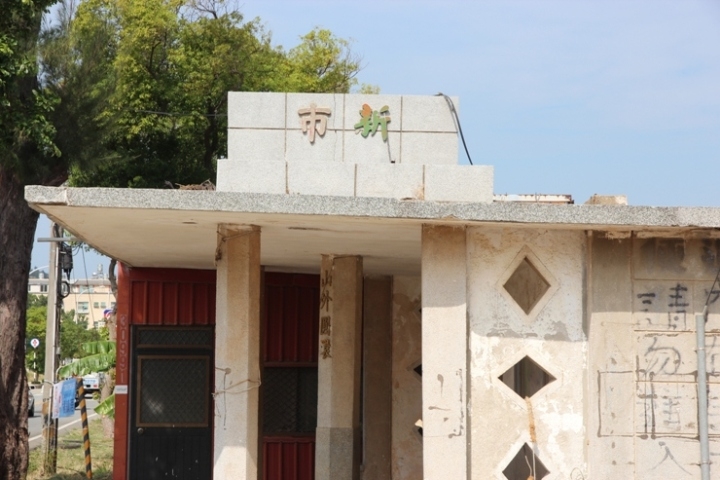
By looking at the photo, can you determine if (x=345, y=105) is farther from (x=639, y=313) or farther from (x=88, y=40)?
(x=88, y=40)

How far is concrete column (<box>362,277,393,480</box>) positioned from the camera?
15.0m

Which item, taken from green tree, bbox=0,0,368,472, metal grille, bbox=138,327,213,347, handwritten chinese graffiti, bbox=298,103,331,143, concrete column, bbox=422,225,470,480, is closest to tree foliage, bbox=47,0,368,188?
green tree, bbox=0,0,368,472

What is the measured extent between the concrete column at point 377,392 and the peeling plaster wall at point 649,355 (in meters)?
6.21

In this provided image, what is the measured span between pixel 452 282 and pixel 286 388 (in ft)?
21.3

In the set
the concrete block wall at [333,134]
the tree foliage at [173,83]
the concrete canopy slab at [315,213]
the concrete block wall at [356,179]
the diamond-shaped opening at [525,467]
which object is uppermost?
the tree foliage at [173,83]

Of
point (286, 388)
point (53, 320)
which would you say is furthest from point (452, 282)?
point (53, 320)

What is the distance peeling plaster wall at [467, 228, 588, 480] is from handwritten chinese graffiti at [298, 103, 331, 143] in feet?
10.0

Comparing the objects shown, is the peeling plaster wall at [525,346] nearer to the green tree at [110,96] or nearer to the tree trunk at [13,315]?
the green tree at [110,96]

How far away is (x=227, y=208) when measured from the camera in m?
8.75

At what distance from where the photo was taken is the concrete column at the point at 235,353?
10062 millimetres

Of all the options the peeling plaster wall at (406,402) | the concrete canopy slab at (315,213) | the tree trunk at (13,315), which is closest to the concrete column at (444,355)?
the concrete canopy slab at (315,213)

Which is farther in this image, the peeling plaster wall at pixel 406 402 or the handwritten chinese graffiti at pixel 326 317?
the peeling plaster wall at pixel 406 402

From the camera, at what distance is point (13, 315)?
59.4 feet

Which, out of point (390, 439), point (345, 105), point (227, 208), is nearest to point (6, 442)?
point (390, 439)
